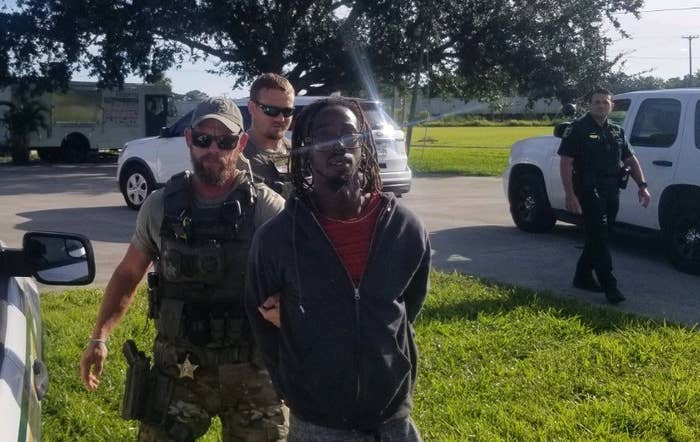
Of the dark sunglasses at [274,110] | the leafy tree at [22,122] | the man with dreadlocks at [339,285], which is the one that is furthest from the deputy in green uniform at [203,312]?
the leafy tree at [22,122]

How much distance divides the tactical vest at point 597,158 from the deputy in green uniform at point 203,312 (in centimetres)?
484

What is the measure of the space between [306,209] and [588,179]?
5.47 m

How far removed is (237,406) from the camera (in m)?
3.08

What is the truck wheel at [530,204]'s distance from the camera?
1111 centimetres

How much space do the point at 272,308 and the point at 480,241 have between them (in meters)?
8.67

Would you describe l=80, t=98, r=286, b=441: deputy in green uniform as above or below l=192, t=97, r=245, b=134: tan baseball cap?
below

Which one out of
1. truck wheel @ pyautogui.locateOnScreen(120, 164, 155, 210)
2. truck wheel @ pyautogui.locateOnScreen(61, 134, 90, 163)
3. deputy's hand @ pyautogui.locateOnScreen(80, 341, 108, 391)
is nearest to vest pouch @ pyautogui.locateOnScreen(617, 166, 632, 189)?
deputy's hand @ pyautogui.locateOnScreen(80, 341, 108, 391)

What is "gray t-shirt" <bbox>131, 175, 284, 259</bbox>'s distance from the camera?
3.06 metres

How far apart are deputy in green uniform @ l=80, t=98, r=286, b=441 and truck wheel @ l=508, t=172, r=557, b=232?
8364 mm

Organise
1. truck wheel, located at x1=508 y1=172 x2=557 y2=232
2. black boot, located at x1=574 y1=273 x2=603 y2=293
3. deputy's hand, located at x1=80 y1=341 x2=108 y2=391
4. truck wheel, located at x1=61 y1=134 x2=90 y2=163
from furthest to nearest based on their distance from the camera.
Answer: truck wheel, located at x1=61 y1=134 x2=90 y2=163
truck wheel, located at x1=508 y1=172 x2=557 y2=232
black boot, located at x1=574 y1=273 x2=603 y2=293
deputy's hand, located at x1=80 y1=341 x2=108 y2=391

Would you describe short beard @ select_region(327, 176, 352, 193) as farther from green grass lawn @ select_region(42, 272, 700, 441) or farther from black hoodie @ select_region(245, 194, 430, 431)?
green grass lawn @ select_region(42, 272, 700, 441)

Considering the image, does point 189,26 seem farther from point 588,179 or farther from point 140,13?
point 588,179

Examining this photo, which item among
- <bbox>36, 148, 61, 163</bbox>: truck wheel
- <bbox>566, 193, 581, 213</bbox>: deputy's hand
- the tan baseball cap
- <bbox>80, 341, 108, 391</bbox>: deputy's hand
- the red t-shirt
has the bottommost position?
<bbox>36, 148, 61, 163</bbox>: truck wheel

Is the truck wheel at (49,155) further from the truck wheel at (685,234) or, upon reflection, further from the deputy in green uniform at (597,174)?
the deputy in green uniform at (597,174)
